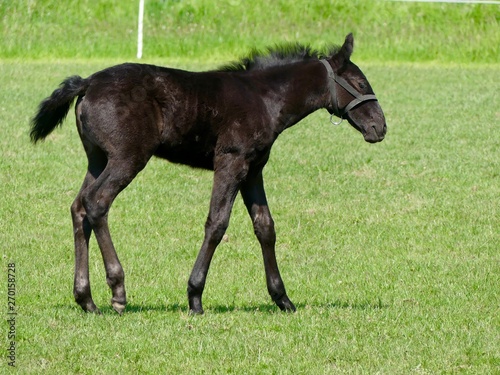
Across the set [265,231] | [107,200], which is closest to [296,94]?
[265,231]

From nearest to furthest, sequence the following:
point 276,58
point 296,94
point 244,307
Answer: point 296,94 → point 244,307 → point 276,58

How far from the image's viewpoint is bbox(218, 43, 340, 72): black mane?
29.5 feet

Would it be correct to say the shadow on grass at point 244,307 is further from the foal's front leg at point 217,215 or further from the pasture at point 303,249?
the foal's front leg at point 217,215

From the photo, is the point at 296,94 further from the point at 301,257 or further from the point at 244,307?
the point at 301,257

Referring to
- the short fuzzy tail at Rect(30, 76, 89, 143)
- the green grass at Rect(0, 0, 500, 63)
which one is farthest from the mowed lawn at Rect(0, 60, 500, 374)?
the green grass at Rect(0, 0, 500, 63)

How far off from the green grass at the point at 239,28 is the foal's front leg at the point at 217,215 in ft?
57.0

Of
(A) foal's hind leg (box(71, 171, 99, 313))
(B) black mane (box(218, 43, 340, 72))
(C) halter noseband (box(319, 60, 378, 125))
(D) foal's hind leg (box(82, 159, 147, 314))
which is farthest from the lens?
(B) black mane (box(218, 43, 340, 72))

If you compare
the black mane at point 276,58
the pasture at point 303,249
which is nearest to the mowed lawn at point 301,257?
the pasture at point 303,249

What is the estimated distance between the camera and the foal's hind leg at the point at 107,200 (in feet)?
26.2

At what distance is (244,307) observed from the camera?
8.86 m

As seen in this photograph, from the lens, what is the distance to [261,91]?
866cm

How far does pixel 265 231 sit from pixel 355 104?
4.28 ft

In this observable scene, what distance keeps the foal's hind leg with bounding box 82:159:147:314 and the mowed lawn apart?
410 millimetres
